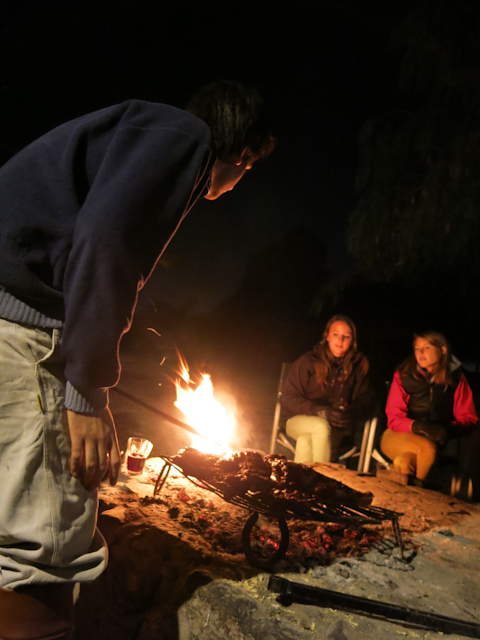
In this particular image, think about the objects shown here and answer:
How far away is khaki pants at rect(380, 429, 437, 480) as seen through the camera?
4352 mm

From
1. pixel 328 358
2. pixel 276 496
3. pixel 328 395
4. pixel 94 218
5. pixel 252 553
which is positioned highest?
pixel 328 358

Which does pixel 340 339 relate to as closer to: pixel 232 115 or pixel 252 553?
pixel 252 553

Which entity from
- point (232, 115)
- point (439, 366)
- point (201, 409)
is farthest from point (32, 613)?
point (439, 366)

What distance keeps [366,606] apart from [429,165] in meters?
7.72

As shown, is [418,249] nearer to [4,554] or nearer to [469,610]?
[469,610]

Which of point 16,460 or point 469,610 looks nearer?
point 16,460

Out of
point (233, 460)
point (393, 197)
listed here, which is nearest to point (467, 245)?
point (393, 197)

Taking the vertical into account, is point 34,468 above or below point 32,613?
above

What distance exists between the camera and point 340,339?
4879mm

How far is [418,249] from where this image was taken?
26.3 feet

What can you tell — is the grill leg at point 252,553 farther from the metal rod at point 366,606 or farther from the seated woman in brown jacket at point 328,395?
the seated woman in brown jacket at point 328,395

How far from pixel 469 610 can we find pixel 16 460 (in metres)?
2.53

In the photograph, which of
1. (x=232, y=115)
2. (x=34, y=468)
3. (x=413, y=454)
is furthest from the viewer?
(x=413, y=454)

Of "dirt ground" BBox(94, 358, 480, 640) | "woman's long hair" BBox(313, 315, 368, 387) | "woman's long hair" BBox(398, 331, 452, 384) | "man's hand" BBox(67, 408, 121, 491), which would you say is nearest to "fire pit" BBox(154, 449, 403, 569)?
"dirt ground" BBox(94, 358, 480, 640)
